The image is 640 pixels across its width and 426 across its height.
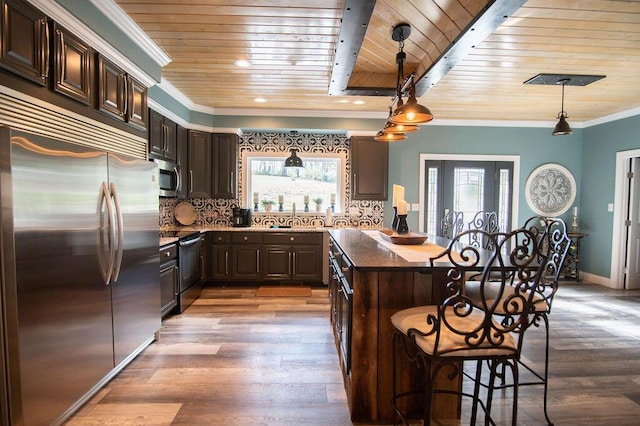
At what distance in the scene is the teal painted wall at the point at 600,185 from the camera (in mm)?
4734

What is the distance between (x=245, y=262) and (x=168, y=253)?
1478mm

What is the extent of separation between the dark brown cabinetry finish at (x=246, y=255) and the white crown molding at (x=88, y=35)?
238cm

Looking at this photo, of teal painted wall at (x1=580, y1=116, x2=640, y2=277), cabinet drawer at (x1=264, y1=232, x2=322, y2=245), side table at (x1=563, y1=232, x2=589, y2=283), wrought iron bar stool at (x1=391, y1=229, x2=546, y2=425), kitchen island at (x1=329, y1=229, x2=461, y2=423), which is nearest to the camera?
wrought iron bar stool at (x1=391, y1=229, x2=546, y2=425)

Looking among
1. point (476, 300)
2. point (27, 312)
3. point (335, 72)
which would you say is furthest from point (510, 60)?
point (27, 312)

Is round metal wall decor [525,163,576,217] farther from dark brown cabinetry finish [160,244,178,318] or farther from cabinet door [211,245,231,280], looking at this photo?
dark brown cabinetry finish [160,244,178,318]

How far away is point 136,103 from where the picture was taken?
2.74 meters

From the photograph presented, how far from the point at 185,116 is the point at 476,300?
4177mm

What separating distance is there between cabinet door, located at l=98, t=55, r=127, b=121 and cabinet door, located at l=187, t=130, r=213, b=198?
6.54ft

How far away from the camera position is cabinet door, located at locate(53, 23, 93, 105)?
6.09 feet

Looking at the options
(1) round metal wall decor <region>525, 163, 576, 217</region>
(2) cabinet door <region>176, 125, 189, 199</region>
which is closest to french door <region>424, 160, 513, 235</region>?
(1) round metal wall decor <region>525, 163, 576, 217</region>

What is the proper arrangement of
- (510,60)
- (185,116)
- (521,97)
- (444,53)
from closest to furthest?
(444,53), (510,60), (521,97), (185,116)

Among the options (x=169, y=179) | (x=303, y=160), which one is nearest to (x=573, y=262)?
(x=303, y=160)

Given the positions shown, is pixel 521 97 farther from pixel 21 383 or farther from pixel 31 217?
pixel 21 383

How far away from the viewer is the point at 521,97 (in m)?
4.10
